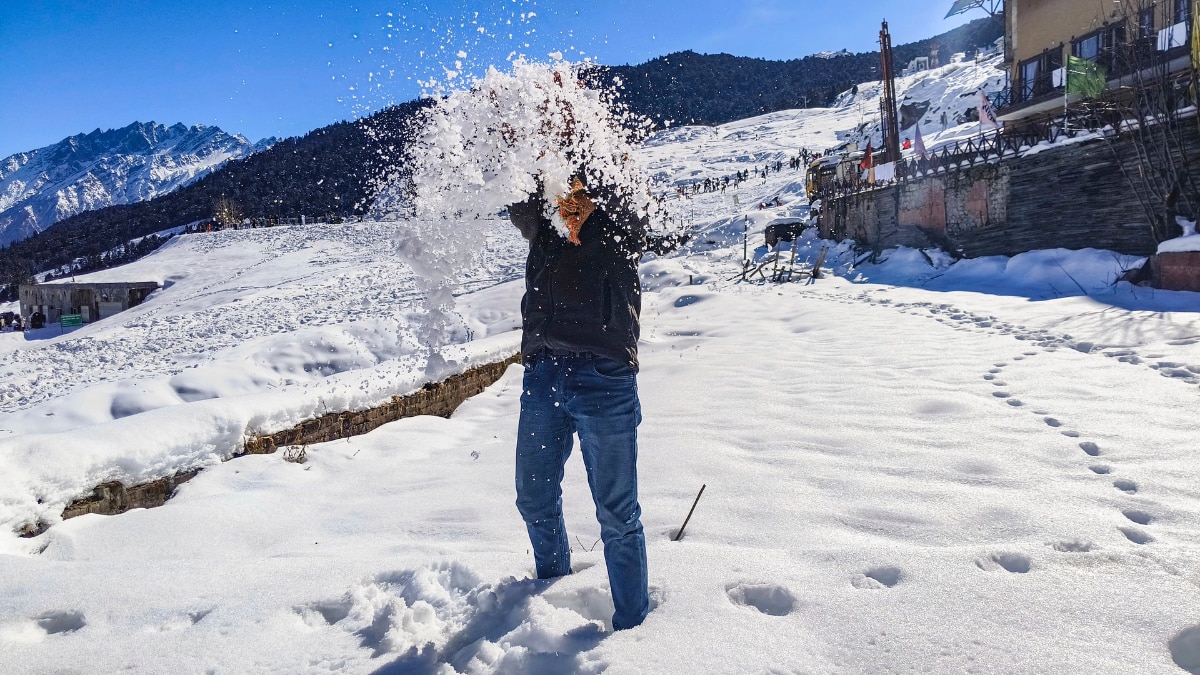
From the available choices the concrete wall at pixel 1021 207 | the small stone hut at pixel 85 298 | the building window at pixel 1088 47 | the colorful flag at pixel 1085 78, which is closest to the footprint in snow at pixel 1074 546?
the concrete wall at pixel 1021 207

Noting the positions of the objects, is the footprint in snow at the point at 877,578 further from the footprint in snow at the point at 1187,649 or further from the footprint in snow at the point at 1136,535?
the footprint in snow at the point at 1136,535

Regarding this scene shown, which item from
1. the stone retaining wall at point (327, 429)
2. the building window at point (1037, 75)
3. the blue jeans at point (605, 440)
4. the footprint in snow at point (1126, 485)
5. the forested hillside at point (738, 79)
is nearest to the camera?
the blue jeans at point (605, 440)

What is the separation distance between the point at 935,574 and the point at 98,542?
377cm

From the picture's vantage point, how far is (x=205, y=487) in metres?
3.71

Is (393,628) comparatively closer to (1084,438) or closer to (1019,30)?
(1084,438)

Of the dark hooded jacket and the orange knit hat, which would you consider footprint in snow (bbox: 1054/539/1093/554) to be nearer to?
the dark hooded jacket

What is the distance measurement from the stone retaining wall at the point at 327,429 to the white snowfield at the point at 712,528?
4.7 inches

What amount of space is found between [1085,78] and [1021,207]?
483 cm

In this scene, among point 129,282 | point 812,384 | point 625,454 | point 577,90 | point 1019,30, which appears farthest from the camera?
point 129,282

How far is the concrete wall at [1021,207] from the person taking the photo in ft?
40.5

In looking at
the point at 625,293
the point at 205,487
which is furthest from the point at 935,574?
the point at 205,487

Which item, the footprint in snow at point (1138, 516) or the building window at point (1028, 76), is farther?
the building window at point (1028, 76)

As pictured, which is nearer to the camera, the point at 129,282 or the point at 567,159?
the point at 567,159

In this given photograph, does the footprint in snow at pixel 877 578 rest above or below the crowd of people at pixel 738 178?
below
